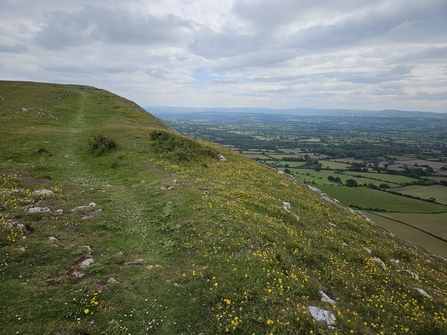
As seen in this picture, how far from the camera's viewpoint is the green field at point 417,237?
137ft

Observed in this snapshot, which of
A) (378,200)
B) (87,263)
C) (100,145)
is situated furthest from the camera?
(378,200)

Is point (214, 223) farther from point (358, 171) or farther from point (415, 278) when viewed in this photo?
point (358, 171)

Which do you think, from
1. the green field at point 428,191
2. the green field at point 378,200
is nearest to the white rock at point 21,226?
the green field at point 378,200

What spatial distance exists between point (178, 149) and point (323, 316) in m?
25.3

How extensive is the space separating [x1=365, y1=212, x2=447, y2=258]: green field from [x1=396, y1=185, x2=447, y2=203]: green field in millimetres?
35356

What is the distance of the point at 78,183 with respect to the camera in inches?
839

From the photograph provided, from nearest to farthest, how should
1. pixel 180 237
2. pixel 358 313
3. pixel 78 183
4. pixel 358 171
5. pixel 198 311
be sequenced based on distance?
pixel 198 311, pixel 358 313, pixel 180 237, pixel 78 183, pixel 358 171

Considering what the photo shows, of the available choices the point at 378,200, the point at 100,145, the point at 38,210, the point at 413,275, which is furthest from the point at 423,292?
the point at 378,200

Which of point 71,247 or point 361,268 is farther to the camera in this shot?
point 361,268

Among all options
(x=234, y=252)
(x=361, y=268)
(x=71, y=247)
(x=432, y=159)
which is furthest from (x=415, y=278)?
(x=432, y=159)

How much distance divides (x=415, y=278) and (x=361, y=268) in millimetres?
4356

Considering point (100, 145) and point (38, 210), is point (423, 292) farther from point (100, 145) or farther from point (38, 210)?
point (100, 145)

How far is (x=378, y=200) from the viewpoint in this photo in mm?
77688

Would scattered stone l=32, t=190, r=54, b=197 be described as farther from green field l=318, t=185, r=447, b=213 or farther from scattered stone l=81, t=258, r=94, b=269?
green field l=318, t=185, r=447, b=213
